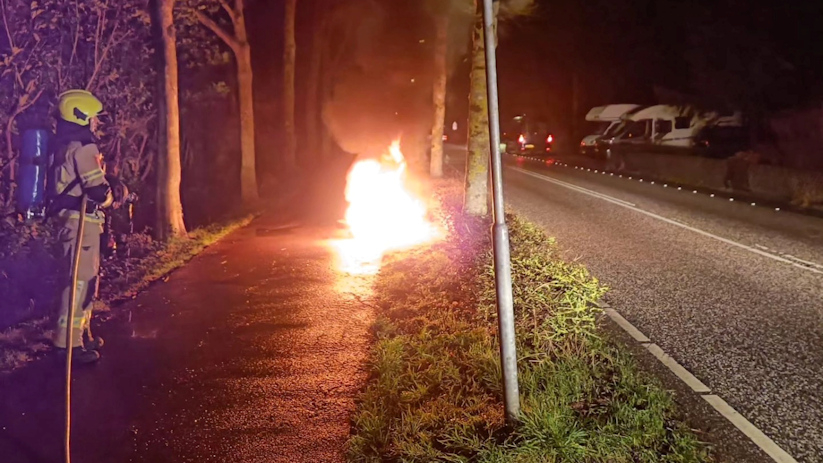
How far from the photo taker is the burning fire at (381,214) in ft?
38.2

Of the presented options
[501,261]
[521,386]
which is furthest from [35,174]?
[521,386]

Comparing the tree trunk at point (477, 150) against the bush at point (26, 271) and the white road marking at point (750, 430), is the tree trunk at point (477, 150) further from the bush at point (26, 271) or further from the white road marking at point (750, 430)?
the white road marking at point (750, 430)

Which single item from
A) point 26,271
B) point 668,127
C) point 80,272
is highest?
point 668,127

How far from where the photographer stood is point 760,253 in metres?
10.6

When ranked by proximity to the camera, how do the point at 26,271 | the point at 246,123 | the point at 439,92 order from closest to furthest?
the point at 26,271 < the point at 246,123 < the point at 439,92

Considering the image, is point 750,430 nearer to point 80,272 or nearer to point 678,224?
point 80,272

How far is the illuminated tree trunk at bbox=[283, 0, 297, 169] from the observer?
21.1m

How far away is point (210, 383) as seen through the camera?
18.5ft

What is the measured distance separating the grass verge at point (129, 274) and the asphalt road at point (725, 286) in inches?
216

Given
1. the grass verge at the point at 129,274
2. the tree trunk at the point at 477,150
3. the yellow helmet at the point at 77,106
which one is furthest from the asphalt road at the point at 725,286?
the grass verge at the point at 129,274

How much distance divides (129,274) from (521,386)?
20.9 feet

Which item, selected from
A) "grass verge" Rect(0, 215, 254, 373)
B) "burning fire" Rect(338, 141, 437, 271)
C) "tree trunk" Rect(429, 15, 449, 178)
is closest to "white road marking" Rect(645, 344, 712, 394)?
"burning fire" Rect(338, 141, 437, 271)

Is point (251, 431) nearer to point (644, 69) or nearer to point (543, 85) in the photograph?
point (644, 69)

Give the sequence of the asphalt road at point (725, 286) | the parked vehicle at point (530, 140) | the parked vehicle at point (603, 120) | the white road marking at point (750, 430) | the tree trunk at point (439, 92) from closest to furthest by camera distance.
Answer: the white road marking at point (750, 430), the asphalt road at point (725, 286), the tree trunk at point (439, 92), the parked vehicle at point (603, 120), the parked vehicle at point (530, 140)
